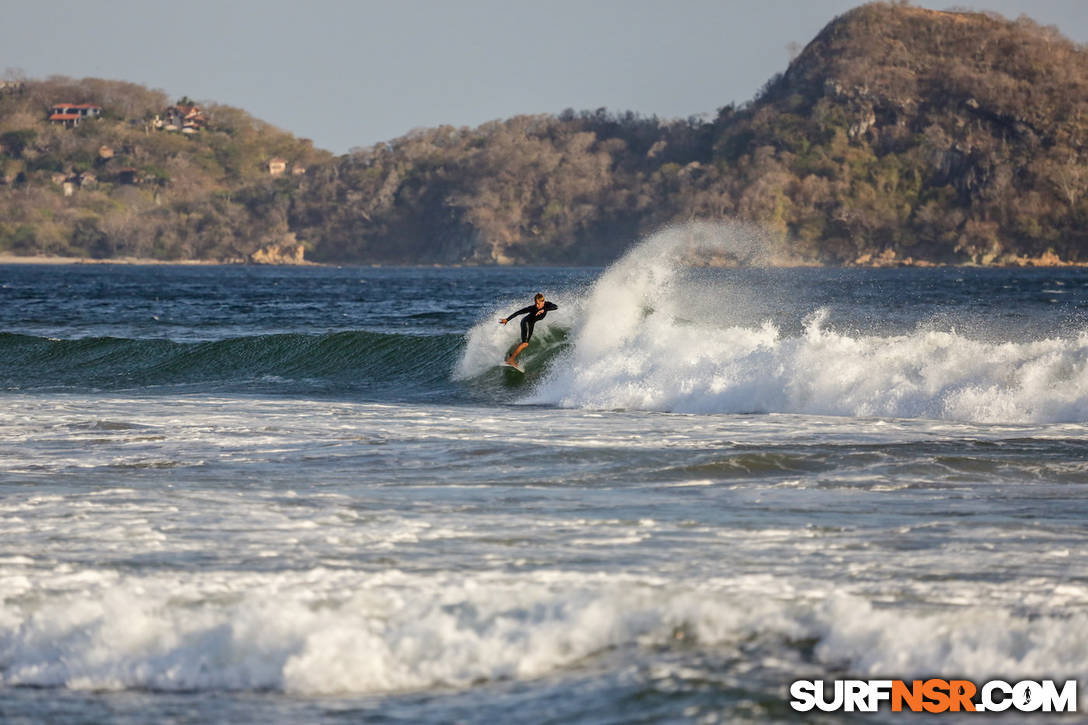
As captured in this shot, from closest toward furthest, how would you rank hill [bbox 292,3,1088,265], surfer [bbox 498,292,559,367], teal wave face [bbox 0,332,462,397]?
surfer [bbox 498,292,559,367] < teal wave face [bbox 0,332,462,397] < hill [bbox 292,3,1088,265]

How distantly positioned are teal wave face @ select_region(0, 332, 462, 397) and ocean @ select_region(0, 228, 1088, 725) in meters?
2.78

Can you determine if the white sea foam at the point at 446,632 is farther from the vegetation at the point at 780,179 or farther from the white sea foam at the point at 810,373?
the vegetation at the point at 780,179

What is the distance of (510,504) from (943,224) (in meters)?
152

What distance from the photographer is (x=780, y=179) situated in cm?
15388

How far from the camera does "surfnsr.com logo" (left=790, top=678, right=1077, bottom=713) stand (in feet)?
18.0

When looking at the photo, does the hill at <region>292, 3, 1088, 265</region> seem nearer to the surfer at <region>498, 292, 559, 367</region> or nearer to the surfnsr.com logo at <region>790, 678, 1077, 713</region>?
the surfer at <region>498, 292, 559, 367</region>

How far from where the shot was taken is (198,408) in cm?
1728

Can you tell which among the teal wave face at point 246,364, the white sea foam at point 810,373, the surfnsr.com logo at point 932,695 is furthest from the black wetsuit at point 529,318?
the surfnsr.com logo at point 932,695

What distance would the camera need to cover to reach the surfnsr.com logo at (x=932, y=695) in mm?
5500

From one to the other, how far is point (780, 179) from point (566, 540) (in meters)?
150

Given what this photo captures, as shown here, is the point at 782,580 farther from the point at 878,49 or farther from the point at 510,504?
the point at 878,49

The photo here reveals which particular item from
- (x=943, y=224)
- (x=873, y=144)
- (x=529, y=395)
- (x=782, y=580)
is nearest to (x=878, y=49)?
(x=873, y=144)

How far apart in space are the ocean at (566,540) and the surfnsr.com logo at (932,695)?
0.32 feet

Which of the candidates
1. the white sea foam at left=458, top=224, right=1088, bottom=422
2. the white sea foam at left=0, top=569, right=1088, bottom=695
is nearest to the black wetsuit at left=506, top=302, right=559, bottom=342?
the white sea foam at left=458, top=224, right=1088, bottom=422
